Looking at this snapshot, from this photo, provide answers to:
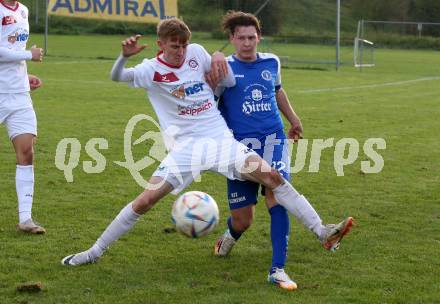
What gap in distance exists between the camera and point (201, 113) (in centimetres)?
596

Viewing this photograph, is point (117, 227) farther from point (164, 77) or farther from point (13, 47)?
point (13, 47)

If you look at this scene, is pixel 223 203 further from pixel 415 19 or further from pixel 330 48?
pixel 415 19

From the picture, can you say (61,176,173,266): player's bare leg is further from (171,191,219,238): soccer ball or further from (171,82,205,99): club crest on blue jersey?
(171,82,205,99): club crest on blue jersey

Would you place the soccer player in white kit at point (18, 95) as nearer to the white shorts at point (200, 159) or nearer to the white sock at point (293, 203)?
the white shorts at point (200, 159)

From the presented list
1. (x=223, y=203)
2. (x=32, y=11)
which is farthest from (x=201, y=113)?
(x=32, y=11)

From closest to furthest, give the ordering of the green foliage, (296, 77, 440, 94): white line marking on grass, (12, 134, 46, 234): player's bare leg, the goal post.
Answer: (12, 134, 46, 234): player's bare leg
(296, 77, 440, 94): white line marking on grass
the goal post
the green foliage

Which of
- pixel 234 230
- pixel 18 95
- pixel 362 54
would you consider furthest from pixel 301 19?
pixel 234 230

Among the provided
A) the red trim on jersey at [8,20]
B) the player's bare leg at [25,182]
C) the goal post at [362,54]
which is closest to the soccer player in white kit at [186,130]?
the player's bare leg at [25,182]

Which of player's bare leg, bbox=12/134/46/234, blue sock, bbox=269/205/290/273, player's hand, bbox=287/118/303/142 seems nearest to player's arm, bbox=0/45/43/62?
player's bare leg, bbox=12/134/46/234

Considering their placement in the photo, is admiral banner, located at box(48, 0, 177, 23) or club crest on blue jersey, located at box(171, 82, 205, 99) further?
admiral banner, located at box(48, 0, 177, 23)

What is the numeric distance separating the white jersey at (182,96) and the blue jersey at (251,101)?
0.16 metres

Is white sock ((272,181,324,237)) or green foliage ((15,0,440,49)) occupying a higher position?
green foliage ((15,0,440,49))

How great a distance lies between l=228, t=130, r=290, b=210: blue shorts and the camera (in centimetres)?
604

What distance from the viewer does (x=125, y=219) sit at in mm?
5961
